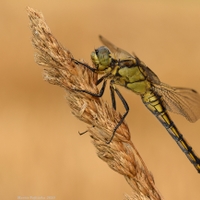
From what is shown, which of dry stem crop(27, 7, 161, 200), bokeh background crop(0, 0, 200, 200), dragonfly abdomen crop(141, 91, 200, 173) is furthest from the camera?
bokeh background crop(0, 0, 200, 200)

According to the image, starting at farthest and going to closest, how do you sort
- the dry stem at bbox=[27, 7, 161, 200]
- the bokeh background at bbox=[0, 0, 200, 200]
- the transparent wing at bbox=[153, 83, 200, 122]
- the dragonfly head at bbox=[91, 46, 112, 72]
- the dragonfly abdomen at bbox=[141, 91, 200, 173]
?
the bokeh background at bbox=[0, 0, 200, 200], the dragonfly abdomen at bbox=[141, 91, 200, 173], the transparent wing at bbox=[153, 83, 200, 122], the dragonfly head at bbox=[91, 46, 112, 72], the dry stem at bbox=[27, 7, 161, 200]

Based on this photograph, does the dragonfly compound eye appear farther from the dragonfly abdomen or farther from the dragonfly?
the dragonfly abdomen

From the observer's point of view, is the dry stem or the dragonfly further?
the dragonfly

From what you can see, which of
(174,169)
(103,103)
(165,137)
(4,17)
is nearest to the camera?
(103,103)

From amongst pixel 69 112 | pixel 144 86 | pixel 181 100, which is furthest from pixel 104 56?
pixel 69 112

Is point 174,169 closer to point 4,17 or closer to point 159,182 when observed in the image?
point 159,182

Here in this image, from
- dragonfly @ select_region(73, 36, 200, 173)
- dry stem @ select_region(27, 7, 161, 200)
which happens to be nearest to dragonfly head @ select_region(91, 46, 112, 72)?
dragonfly @ select_region(73, 36, 200, 173)

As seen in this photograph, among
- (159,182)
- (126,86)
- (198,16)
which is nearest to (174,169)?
(159,182)

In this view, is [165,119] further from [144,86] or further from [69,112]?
[69,112]
